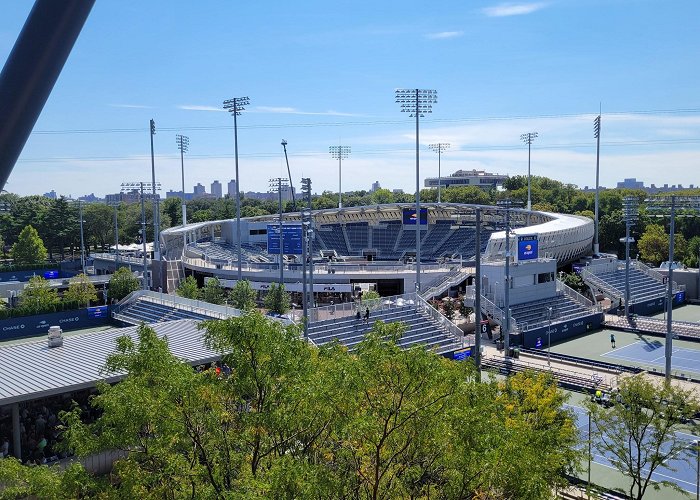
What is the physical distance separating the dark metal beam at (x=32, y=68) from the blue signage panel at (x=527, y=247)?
38.8m

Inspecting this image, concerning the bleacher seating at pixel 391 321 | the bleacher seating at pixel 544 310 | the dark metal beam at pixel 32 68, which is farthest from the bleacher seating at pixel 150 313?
the dark metal beam at pixel 32 68

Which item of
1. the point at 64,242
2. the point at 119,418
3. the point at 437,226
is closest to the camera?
the point at 119,418

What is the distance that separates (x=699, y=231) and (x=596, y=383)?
187 ft

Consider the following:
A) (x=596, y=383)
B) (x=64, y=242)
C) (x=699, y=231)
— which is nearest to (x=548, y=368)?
(x=596, y=383)

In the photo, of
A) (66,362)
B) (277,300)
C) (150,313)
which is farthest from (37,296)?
(66,362)

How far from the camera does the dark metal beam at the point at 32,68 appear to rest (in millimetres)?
2336

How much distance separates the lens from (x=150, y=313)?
36.1 m

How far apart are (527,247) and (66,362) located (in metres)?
29.6

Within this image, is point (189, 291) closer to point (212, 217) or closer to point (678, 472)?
point (678, 472)

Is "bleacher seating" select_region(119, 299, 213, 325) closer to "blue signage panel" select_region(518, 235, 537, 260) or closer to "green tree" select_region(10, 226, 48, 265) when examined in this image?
"blue signage panel" select_region(518, 235, 537, 260)

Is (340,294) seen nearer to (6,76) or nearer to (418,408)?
(418,408)

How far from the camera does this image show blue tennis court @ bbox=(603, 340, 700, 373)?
30.8 metres

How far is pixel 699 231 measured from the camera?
73.0 m

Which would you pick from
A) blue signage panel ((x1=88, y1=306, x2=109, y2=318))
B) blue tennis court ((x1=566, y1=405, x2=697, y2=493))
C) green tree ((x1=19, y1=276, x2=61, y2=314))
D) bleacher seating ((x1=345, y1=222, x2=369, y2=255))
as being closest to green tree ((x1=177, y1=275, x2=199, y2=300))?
blue signage panel ((x1=88, y1=306, x2=109, y2=318))
